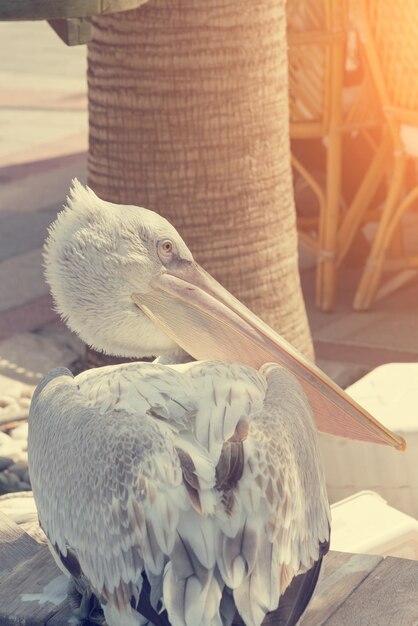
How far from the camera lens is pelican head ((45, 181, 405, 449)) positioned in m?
2.71

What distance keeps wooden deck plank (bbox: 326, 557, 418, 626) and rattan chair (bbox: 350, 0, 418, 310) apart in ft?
9.59

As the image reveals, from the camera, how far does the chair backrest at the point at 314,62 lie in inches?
210

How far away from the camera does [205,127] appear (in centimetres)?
414

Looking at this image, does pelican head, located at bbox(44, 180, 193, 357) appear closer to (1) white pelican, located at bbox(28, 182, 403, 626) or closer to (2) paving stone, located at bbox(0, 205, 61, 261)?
(1) white pelican, located at bbox(28, 182, 403, 626)

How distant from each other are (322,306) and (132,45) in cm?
197

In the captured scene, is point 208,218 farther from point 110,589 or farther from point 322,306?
point 110,589

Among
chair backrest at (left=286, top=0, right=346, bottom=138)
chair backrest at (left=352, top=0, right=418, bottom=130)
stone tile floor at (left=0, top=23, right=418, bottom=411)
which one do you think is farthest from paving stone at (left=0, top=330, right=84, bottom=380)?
chair backrest at (left=352, top=0, right=418, bottom=130)

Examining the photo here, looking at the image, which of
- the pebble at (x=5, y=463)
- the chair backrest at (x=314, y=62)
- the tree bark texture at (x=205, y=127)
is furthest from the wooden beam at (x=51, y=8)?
the chair backrest at (x=314, y=62)

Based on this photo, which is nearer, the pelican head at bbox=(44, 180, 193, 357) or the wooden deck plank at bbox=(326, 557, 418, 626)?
the wooden deck plank at bbox=(326, 557, 418, 626)

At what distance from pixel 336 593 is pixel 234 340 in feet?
1.93

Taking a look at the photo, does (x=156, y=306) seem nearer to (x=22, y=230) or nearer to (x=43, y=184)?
(x=22, y=230)

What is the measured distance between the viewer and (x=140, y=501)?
222 centimetres

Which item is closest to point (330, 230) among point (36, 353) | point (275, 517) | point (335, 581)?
point (36, 353)

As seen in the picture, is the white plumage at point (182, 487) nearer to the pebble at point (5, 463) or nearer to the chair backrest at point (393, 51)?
the pebble at point (5, 463)
